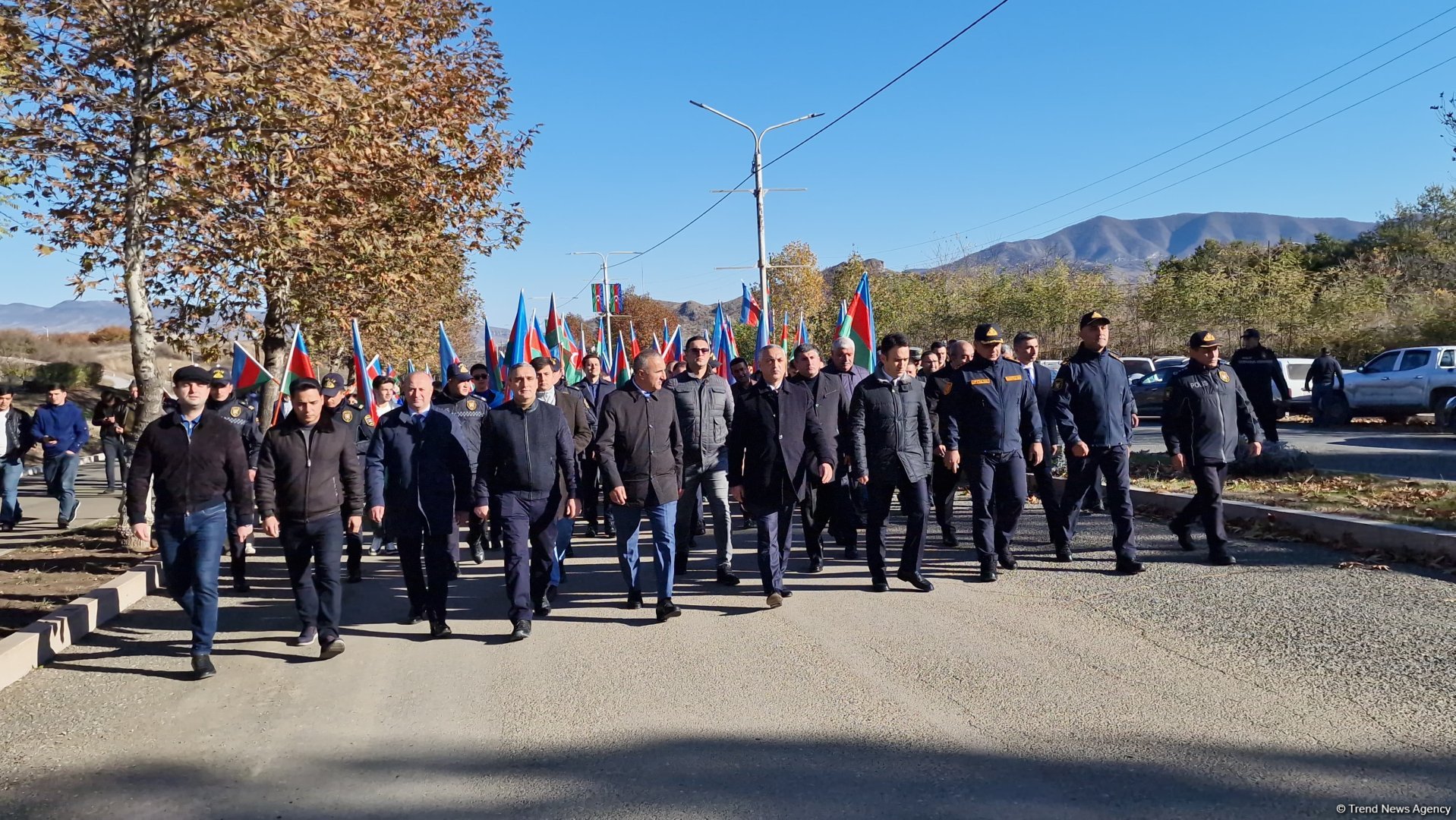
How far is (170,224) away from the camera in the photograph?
10609 mm

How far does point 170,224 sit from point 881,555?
7.96m

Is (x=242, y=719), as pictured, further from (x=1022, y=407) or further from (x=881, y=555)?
(x=1022, y=407)

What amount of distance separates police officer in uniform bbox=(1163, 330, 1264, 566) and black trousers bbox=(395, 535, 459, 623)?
5284mm

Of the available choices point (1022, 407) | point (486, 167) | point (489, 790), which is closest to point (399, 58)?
point (486, 167)

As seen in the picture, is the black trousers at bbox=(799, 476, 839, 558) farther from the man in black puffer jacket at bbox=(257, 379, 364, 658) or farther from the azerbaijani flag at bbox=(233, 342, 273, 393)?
the azerbaijani flag at bbox=(233, 342, 273, 393)

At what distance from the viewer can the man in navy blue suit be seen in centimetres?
692

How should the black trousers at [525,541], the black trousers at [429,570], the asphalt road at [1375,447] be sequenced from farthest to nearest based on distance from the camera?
the asphalt road at [1375,447] → the black trousers at [429,570] → the black trousers at [525,541]

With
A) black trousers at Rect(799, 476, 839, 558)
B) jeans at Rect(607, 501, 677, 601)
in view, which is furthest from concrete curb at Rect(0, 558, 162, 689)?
black trousers at Rect(799, 476, 839, 558)

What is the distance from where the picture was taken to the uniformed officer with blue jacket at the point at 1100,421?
7.64 m

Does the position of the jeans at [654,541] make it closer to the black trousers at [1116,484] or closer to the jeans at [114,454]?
the black trousers at [1116,484]

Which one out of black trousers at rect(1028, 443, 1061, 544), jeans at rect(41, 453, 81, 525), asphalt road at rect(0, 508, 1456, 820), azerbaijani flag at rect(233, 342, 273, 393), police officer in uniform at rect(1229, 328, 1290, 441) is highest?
azerbaijani flag at rect(233, 342, 273, 393)

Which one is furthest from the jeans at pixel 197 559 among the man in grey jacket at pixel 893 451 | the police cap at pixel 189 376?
the man in grey jacket at pixel 893 451

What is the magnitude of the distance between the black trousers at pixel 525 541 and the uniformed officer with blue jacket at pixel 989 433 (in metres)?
2.97

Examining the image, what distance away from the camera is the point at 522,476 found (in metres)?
6.78
